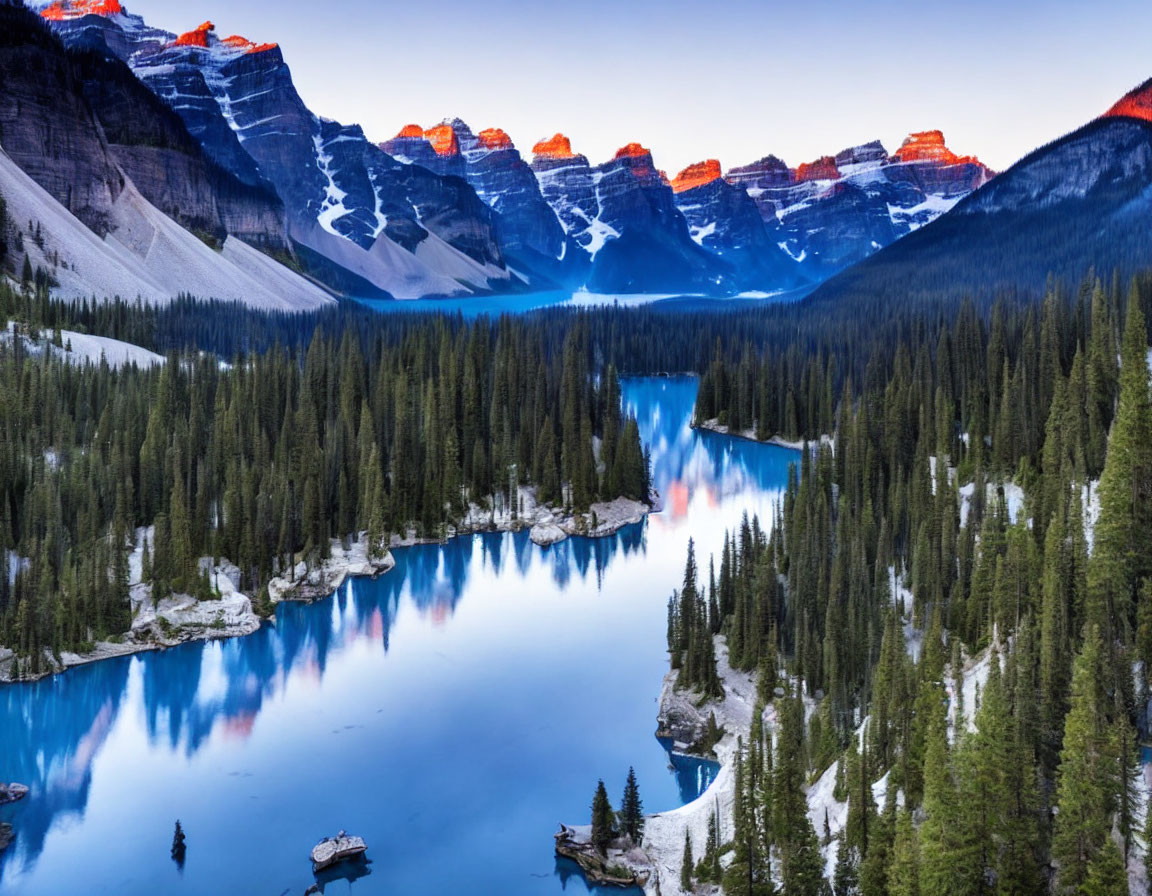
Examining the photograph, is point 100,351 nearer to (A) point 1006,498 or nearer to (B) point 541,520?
(B) point 541,520

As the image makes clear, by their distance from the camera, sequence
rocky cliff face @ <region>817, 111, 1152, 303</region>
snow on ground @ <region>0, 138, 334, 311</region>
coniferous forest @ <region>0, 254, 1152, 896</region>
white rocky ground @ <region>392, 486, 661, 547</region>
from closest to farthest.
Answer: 1. coniferous forest @ <region>0, 254, 1152, 896</region>
2. white rocky ground @ <region>392, 486, 661, 547</region>
3. snow on ground @ <region>0, 138, 334, 311</region>
4. rocky cliff face @ <region>817, 111, 1152, 303</region>

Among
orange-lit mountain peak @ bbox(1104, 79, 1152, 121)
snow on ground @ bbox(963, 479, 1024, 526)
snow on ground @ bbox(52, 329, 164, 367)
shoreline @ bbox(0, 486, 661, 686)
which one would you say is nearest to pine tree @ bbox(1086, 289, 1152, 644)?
snow on ground @ bbox(963, 479, 1024, 526)

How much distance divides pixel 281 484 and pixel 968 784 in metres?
45.8

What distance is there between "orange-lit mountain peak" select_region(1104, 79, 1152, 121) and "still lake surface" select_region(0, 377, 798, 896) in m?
134

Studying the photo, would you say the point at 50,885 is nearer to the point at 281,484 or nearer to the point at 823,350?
the point at 281,484

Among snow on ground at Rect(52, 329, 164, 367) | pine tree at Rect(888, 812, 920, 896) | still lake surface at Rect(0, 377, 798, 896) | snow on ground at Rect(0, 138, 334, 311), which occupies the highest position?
snow on ground at Rect(0, 138, 334, 311)

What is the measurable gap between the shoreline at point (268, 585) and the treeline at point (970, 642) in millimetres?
15260

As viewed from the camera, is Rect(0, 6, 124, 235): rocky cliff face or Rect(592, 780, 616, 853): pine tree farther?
Rect(0, 6, 124, 235): rocky cliff face

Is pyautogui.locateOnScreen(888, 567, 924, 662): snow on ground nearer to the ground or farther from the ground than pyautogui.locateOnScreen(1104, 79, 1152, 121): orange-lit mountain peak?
nearer to the ground

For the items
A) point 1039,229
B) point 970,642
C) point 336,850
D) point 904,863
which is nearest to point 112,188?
point 1039,229

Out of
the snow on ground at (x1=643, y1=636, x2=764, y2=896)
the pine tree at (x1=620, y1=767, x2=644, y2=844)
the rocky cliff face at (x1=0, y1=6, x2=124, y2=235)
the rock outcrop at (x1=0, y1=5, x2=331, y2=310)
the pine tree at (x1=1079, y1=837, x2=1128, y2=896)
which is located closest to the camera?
the pine tree at (x1=1079, y1=837, x2=1128, y2=896)

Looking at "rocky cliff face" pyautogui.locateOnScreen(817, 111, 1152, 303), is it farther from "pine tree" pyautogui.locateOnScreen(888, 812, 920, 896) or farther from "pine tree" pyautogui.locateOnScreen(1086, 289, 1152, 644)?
"pine tree" pyautogui.locateOnScreen(888, 812, 920, 896)

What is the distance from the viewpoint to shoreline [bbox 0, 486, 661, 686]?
47375mm

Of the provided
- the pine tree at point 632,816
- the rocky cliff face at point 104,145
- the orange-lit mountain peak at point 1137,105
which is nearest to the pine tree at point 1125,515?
the pine tree at point 632,816
